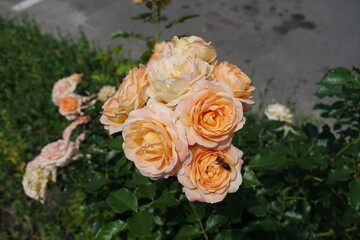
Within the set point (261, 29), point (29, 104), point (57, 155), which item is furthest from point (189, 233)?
point (261, 29)

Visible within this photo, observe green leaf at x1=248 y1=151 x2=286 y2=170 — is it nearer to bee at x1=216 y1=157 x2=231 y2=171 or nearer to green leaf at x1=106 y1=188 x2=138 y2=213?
bee at x1=216 y1=157 x2=231 y2=171

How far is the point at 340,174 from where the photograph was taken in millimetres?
1314

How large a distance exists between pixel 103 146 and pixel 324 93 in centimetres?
101

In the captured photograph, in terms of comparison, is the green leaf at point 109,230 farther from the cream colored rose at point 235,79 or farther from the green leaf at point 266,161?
the cream colored rose at point 235,79

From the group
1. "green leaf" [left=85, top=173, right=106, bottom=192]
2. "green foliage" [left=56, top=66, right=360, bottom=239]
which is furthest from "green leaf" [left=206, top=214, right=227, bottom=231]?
"green leaf" [left=85, top=173, right=106, bottom=192]

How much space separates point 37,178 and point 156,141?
1005mm

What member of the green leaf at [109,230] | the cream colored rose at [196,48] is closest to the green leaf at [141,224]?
the green leaf at [109,230]

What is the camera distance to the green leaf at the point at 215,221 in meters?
1.19

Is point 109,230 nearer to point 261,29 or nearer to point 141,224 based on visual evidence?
point 141,224

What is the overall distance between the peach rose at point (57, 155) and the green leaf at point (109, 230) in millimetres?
525

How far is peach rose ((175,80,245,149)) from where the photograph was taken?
0.82m

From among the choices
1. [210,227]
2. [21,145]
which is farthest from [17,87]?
[210,227]

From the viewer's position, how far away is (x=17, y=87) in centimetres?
340

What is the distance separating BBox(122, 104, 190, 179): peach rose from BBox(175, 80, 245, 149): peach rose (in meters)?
0.03
